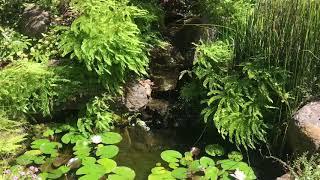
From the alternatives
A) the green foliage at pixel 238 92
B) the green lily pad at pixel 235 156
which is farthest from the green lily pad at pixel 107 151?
the green lily pad at pixel 235 156

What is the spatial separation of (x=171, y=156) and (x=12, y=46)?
2.30 m

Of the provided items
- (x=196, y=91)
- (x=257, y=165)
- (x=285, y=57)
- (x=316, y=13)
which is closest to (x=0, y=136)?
(x=196, y=91)

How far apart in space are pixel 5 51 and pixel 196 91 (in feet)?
7.51

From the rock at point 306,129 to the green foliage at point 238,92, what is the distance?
0.25 metres

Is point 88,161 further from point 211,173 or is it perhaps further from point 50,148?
point 211,173

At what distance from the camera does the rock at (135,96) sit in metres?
5.50

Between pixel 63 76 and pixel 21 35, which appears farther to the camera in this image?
pixel 21 35

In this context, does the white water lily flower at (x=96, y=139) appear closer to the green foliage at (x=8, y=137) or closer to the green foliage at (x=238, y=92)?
the green foliage at (x=8, y=137)

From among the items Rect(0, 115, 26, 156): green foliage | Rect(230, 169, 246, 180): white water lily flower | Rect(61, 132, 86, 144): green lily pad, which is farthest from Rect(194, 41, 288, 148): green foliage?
Rect(0, 115, 26, 156): green foliage

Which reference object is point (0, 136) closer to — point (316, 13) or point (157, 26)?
point (157, 26)

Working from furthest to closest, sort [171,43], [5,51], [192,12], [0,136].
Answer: [192,12] < [171,43] < [5,51] < [0,136]

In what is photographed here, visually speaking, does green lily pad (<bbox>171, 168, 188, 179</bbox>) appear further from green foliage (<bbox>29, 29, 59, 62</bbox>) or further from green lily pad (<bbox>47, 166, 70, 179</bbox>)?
green foliage (<bbox>29, 29, 59, 62</bbox>)

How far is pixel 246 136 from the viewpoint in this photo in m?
4.80

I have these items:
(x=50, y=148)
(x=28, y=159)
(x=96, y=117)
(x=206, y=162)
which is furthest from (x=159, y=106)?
(x=28, y=159)
